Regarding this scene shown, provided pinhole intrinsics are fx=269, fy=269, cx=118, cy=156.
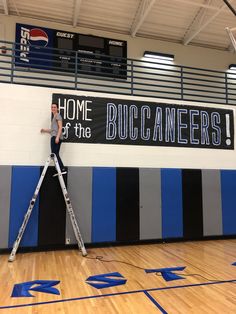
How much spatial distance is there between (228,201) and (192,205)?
0.92 metres

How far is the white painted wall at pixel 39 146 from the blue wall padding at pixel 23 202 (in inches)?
8.0

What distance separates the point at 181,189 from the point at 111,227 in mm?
1726

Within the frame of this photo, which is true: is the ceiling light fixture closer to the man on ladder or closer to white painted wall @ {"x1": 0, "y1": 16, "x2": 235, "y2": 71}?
white painted wall @ {"x1": 0, "y1": 16, "x2": 235, "y2": 71}

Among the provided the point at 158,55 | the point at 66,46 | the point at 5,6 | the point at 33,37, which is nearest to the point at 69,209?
the point at 66,46

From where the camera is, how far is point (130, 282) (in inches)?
132

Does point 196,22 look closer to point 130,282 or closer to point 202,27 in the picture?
point 202,27

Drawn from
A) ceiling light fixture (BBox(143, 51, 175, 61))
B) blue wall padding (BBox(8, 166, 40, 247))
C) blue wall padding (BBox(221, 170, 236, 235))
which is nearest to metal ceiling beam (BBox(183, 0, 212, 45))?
ceiling light fixture (BBox(143, 51, 175, 61))

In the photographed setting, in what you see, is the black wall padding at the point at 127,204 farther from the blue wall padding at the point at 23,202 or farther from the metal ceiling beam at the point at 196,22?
the metal ceiling beam at the point at 196,22

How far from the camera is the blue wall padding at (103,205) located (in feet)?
17.1

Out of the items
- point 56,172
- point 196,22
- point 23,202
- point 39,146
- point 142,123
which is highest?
point 196,22

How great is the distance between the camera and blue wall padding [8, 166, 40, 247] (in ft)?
15.5

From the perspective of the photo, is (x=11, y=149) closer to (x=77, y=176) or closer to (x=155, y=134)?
(x=77, y=176)

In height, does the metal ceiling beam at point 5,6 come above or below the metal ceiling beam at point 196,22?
below

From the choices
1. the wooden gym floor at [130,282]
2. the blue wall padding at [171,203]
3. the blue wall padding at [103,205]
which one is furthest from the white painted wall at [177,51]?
the wooden gym floor at [130,282]
